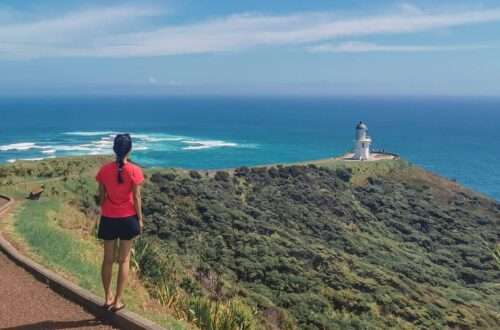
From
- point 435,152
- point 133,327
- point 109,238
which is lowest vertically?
point 435,152

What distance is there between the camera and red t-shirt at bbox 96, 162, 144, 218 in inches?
202

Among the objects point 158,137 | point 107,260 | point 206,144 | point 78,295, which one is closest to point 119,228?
point 107,260

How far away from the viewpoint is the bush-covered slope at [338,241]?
16547mm

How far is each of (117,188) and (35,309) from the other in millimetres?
1911

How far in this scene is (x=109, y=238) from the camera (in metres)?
5.27

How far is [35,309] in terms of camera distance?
5.93m

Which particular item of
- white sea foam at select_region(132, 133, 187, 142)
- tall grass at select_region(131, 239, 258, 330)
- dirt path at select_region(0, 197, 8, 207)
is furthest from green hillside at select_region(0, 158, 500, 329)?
white sea foam at select_region(132, 133, 187, 142)

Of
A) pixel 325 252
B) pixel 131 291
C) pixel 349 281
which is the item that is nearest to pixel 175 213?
pixel 325 252

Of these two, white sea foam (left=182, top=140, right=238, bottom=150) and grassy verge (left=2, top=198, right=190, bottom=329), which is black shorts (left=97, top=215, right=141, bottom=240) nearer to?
grassy verge (left=2, top=198, right=190, bottom=329)

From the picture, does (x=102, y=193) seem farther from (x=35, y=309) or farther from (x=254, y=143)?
(x=254, y=143)

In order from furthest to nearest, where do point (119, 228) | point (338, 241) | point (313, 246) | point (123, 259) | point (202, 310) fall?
point (338, 241) → point (313, 246) → point (202, 310) → point (123, 259) → point (119, 228)

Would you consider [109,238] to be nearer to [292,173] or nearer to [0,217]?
[0,217]

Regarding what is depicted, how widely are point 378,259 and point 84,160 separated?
18425mm

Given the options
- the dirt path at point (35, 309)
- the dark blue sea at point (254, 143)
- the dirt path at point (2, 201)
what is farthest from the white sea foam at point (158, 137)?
the dirt path at point (35, 309)
